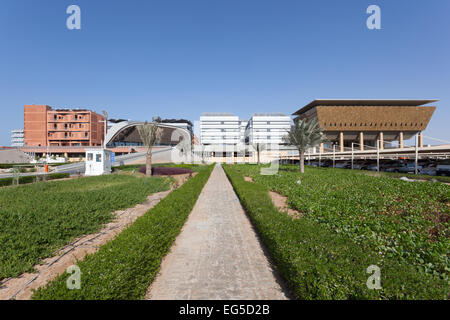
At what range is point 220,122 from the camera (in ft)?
316

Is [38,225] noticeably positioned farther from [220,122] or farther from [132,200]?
[220,122]

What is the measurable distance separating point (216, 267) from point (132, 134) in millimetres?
83425

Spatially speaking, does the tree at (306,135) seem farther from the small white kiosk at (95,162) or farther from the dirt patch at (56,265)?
the small white kiosk at (95,162)

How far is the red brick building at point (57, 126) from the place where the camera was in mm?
69750

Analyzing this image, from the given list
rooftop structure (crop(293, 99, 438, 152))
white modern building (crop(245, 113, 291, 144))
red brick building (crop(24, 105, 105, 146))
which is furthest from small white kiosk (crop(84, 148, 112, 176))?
white modern building (crop(245, 113, 291, 144))

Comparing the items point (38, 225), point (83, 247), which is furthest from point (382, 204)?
point (38, 225)

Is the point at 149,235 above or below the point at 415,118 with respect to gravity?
below

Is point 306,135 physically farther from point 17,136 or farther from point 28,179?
point 17,136

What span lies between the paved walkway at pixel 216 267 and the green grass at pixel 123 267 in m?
0.44

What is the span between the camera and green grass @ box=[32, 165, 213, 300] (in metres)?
2.57

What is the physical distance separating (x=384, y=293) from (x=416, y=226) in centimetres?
471

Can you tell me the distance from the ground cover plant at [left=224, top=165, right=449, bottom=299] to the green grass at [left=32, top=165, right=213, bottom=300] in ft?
8.53

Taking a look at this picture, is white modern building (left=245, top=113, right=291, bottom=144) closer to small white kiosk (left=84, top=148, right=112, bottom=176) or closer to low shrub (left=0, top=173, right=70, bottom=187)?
small white kiosk (left=84, top=148, right=112, bottom=176)

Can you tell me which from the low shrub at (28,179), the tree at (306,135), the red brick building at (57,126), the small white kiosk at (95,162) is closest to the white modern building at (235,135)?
the red brick building at (57,126)
